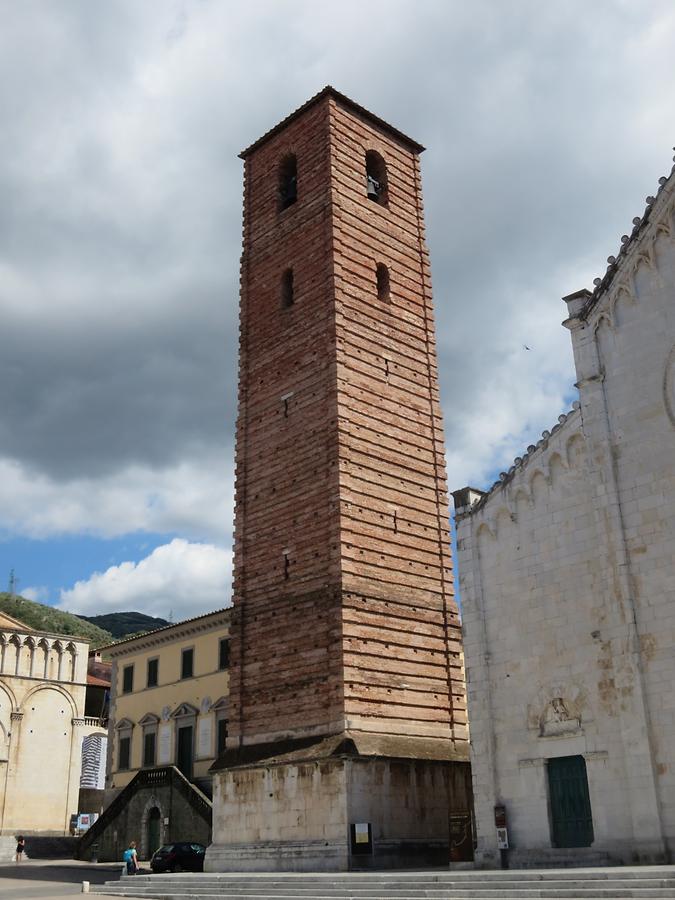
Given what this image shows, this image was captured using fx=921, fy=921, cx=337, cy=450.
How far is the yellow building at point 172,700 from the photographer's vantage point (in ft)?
123

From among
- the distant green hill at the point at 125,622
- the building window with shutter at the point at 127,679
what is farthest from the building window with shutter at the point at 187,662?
the distant green hill at the point at 125,622

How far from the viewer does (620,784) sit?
1761 centimetres

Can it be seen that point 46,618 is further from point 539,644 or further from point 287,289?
point 539,644

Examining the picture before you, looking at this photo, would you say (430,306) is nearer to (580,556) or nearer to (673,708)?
(580,556)

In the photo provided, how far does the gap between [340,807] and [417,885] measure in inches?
200

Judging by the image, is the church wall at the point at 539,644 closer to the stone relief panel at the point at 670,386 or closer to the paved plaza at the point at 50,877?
the stone relief panel at the point at 670,386

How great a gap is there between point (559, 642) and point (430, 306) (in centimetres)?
1452

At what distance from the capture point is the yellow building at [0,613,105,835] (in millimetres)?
44688

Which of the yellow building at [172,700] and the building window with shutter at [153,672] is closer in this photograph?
the yellow building at [172,700]

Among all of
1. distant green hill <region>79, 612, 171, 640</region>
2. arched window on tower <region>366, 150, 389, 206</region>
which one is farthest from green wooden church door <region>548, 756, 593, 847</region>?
distant green hill <region>79, 612, 171, 640</region>

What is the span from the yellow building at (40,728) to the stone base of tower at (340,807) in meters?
23.6

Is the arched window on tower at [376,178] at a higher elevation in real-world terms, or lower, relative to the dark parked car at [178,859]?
higher

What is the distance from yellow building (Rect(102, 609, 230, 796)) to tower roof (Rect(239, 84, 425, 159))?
722 inches

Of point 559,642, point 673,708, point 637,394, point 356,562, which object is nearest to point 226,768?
point 356,562
